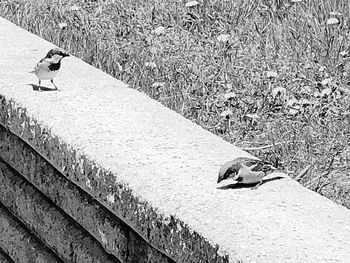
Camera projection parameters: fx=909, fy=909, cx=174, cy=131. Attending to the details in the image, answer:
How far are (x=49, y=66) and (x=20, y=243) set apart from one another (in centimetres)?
71

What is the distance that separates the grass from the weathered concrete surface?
596 millimetres

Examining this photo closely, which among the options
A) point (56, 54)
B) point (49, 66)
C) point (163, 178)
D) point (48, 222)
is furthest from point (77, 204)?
point (56, 54)

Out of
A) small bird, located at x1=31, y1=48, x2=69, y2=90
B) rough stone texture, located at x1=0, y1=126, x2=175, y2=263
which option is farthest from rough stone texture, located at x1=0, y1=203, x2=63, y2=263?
small bird, located at x1=31, y1=48, x2=69, y2=90

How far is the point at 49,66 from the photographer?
→ 11.8ft

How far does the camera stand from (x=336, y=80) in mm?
4246

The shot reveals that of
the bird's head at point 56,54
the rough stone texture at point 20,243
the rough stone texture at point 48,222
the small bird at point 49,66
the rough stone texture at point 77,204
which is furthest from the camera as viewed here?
the bird's head at point 56,54

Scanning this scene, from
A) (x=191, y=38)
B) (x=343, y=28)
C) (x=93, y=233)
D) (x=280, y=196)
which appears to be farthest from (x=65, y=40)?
(x=280, y=196)

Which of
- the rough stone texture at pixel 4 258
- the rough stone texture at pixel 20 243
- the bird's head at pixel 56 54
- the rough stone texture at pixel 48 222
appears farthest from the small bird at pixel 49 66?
the rough stone texture at pixel 4 258

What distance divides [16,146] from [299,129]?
1.19m

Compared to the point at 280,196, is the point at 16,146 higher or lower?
lower

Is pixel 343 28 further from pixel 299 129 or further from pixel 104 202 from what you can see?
pixel 104 202

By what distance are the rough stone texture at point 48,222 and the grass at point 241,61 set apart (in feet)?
2.80

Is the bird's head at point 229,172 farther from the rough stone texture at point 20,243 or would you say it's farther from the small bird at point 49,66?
the small bird at point 49,66

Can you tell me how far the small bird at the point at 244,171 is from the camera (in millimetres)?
2621
